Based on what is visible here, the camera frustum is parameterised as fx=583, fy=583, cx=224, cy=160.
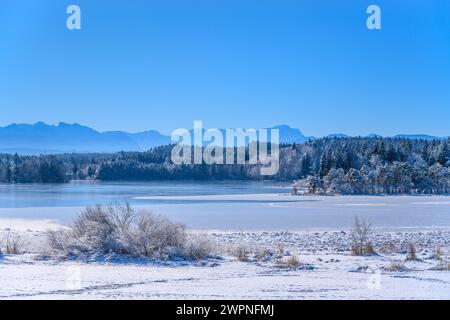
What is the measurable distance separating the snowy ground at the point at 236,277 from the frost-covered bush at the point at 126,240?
1.59 ft

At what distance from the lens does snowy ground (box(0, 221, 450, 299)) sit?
29.7 feet

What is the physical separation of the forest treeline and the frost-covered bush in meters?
44.0

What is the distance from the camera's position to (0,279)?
10.2 metres

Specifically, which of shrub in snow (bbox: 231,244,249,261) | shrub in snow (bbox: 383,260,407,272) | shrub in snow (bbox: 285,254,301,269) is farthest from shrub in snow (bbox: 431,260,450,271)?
shrub in snow (bbox: 231,244,249,261)

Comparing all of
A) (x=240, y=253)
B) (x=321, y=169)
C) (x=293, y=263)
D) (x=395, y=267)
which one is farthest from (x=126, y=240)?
(x=321, y=169)

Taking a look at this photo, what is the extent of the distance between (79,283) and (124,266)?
2.31 m

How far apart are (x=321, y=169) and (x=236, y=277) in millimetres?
52394

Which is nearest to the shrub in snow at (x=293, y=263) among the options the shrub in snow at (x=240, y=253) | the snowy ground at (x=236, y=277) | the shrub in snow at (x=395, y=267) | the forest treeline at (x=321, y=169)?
the snowy ground at (x=236, y=277)

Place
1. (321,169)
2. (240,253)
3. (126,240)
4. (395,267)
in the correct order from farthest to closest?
(321,169), (126,240), (240,253), (395,267)

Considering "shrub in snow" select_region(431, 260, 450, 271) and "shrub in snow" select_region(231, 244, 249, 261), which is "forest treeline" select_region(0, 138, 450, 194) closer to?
"shrub in snow" select_region(231, 244, 249, 261)

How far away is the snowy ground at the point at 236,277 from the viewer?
356 inches

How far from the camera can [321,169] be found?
62031 millimetres

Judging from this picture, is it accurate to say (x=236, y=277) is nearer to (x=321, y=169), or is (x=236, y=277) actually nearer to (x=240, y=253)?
(x=240, y=253)
